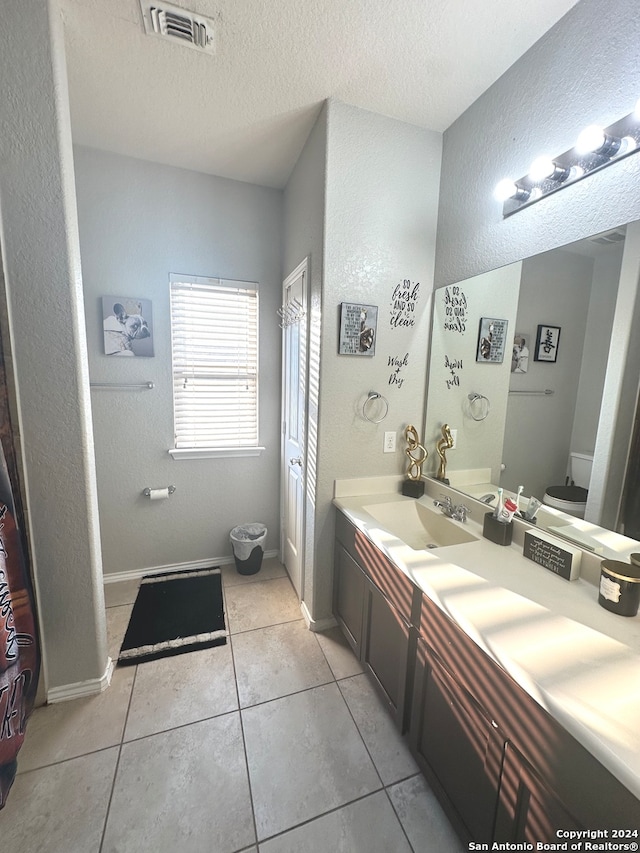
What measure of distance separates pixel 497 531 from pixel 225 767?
1.47 metres

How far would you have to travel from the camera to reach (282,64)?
4.79 ft

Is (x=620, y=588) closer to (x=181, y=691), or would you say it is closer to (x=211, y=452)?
(x=181, y=691)

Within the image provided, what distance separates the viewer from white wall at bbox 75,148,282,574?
2162mm

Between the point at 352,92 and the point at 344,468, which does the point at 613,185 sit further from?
the point at 344,468

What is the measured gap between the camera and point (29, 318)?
4.43ft

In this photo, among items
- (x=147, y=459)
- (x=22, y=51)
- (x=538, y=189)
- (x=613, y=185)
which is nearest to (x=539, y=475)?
(x=613, y=185)

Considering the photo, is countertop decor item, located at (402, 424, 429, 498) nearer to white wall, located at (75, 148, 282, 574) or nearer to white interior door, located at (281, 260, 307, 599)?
white interior door, located at (281, 260, 307, 599)

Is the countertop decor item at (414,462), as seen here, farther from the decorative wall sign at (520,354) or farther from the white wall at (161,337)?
the white wall at (161,337)

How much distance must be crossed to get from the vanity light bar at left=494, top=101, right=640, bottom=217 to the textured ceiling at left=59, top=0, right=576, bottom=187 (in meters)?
0.51

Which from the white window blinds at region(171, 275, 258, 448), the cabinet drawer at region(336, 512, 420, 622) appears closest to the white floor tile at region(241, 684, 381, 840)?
the cabinet drawer at region(336, 512, 420, 622)

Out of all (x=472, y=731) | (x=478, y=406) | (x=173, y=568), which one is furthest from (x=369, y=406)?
A: (x=173, y=568)

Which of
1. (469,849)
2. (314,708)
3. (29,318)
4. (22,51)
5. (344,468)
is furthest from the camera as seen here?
(344,468)

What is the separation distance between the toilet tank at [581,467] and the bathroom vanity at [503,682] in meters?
0.29

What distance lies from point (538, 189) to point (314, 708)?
97.4 inches
